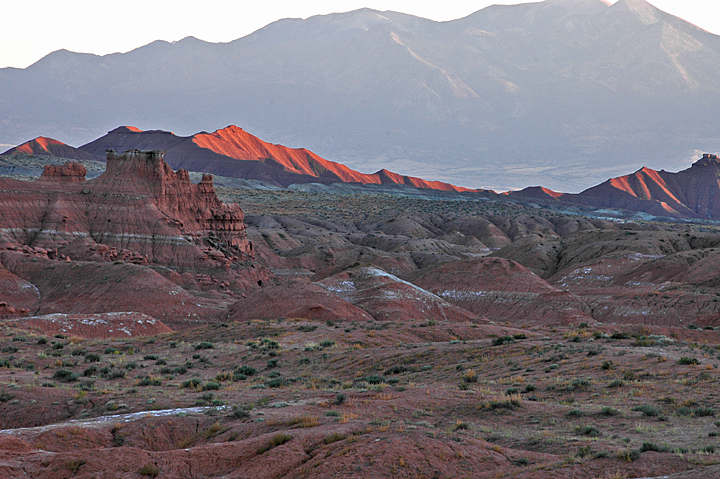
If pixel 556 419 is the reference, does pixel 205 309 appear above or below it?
below

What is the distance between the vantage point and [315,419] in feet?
52.3

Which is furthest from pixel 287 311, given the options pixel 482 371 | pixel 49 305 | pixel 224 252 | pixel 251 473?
pixel 251 473

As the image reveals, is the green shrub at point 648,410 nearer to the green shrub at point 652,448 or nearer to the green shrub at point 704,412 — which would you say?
the green shrub at point 704,412

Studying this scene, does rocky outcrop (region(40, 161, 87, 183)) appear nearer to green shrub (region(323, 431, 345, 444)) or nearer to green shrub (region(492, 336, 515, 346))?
green shrub (region(492, 336, 515, 346))

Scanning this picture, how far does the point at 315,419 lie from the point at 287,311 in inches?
1475

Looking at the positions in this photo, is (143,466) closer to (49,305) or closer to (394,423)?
(394,423)

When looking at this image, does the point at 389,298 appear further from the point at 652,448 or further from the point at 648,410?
the point at 652,448

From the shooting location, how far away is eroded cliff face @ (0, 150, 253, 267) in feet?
214

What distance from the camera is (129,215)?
69.9m

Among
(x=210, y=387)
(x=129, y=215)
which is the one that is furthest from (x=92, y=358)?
(x=129, y=215)

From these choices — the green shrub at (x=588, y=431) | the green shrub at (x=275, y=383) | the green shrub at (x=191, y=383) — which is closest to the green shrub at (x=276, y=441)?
the green shrub at (x=588, y=431)

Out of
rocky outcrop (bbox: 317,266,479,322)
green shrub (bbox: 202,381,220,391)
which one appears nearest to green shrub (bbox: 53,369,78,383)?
green shrub (bbox: 202,381,220,391)

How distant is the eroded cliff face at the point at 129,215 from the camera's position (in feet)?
214

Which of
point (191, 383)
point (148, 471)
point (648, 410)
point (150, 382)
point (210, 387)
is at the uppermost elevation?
point (648, 410)
